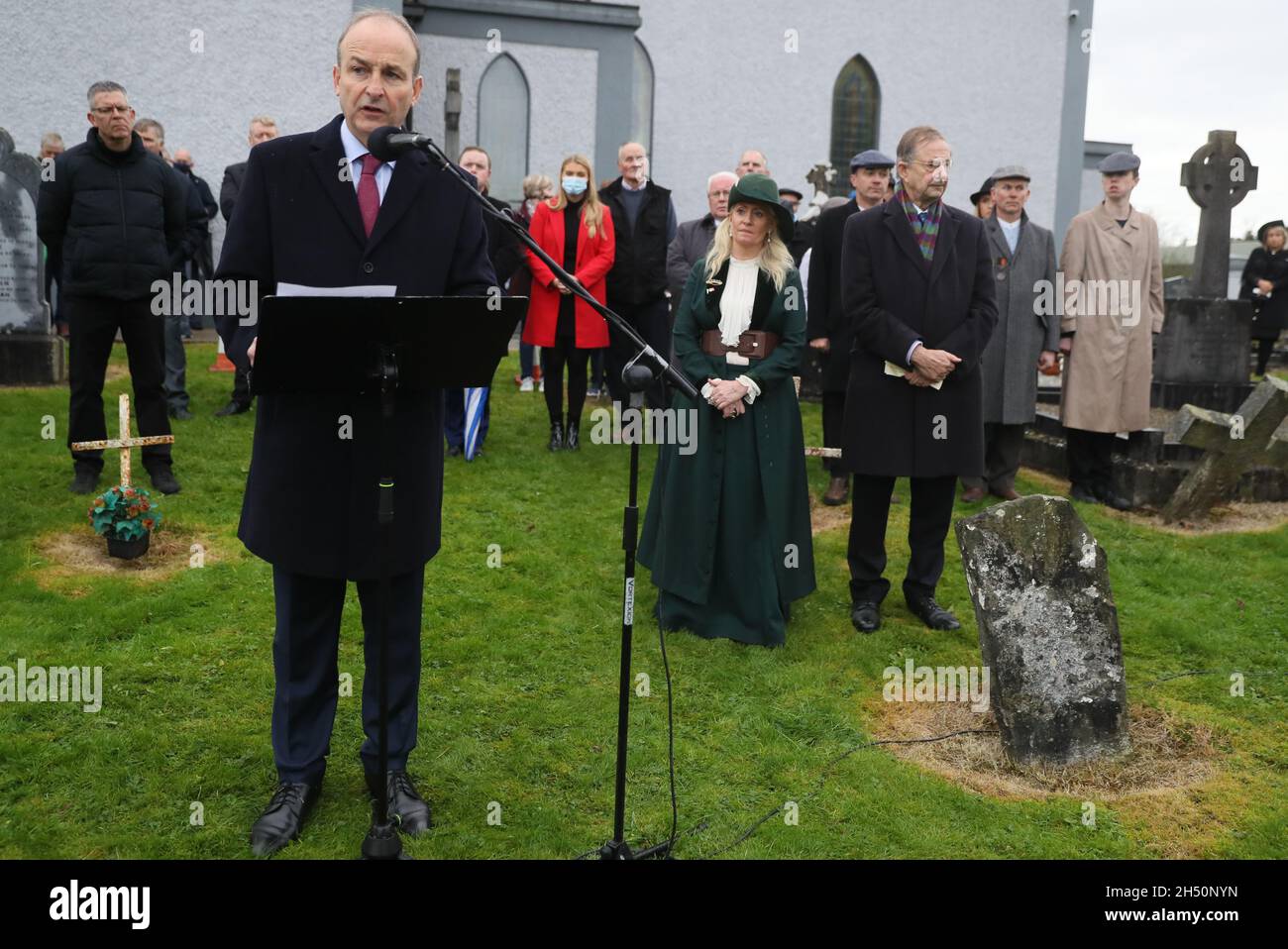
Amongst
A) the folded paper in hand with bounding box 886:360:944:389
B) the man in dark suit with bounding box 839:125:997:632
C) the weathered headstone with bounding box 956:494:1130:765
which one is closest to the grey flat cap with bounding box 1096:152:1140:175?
the man in dark suit with bounding box 839:125:997:632

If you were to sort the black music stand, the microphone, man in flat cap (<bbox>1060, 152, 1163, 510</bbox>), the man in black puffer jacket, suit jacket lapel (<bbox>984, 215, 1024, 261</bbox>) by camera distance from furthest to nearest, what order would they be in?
man in flat cap (<bbox>1060, 152, 1163, 510</bbox>) < suit jacket lapel (<bbox>984, 215, 1024, 261</bbox>) < the man in black puffer jacket < the black music stand < the microphone

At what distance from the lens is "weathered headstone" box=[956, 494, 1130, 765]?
186 inches

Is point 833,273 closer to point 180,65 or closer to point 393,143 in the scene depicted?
point 393,143

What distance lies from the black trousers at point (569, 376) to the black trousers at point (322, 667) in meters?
6.04

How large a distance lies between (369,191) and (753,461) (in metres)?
2.88

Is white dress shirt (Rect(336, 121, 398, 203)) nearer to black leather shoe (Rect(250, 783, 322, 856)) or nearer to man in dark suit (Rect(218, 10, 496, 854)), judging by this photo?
man in dark suit (Rect(218, 10, 496, 854))

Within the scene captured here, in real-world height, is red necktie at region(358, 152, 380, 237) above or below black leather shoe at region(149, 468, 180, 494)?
above

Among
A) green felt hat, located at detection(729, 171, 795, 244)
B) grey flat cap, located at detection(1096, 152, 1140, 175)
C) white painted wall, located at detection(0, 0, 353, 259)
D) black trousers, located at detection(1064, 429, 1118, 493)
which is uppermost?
white painted wall, located at detection(0, 0, 353, 259)

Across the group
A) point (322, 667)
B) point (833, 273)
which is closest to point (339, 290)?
point (322, 667)

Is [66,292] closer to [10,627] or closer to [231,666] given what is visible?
[10,627]

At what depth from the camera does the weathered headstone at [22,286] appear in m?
11.1

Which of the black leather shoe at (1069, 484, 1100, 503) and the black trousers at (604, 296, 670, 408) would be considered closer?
the black leather shoe at (1069, 484, 1100, 503)

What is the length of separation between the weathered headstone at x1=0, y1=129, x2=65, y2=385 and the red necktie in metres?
8.97

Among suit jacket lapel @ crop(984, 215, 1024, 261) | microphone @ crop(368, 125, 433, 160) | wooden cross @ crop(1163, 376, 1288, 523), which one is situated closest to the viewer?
microphone @ crop(368, 125, 433, 160)
